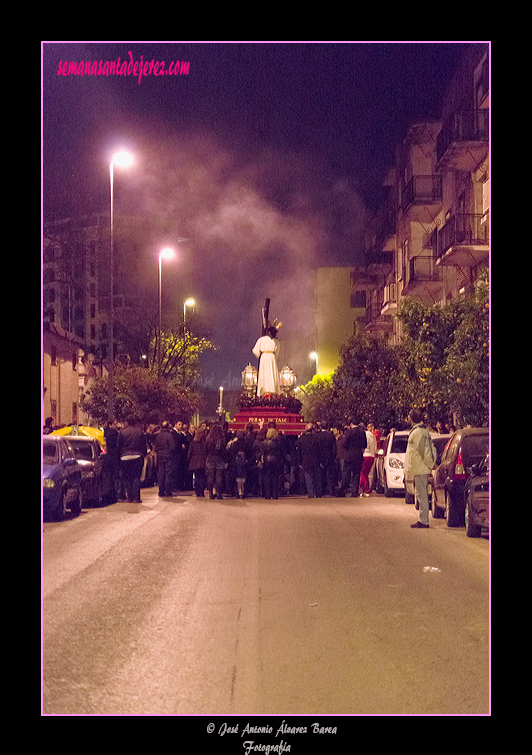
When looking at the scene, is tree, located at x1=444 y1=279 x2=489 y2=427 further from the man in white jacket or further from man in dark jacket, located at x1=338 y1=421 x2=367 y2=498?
the man in white jacket

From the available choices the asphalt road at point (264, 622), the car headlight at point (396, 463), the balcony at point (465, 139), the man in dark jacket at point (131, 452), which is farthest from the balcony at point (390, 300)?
the asphalt road at point (264, 622)

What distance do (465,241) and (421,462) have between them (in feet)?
51.6

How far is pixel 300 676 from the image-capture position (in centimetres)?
584

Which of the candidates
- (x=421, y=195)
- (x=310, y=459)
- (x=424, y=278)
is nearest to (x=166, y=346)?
(x=421, y=195)

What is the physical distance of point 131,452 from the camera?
1916 cm

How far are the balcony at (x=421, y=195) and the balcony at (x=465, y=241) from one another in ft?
31.5

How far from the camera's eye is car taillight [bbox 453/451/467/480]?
14.6 metres

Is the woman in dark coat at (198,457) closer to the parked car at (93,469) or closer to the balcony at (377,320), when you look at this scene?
the parked car at (93,469)

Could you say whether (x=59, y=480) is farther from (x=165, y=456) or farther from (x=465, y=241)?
(x=465, y=241)

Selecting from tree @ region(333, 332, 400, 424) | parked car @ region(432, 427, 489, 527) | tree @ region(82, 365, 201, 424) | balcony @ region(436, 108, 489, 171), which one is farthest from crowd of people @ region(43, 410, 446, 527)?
tree @ region(82, 365, 201, 424)

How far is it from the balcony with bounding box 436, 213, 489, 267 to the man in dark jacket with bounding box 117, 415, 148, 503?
515 inches
